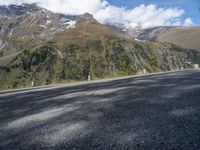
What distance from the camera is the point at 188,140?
6262 mm

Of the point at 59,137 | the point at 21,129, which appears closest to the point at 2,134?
the point at 21,129

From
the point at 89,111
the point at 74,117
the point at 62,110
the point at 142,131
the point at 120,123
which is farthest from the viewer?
the point at 62,110

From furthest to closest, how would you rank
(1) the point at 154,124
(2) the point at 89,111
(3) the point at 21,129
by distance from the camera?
(2) the point at 89,111 < (3) the point at 21,129 < (1) the point at 154,124

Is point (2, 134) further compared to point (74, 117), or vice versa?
point (74, 117)

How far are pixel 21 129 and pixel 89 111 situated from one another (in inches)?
95.3

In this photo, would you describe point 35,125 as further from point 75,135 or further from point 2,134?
point 75,135

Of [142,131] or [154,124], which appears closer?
[142,131]

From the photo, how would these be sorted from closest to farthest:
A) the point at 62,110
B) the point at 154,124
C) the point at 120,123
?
the point at 154,124
the point at 120,123
the point at 62,110

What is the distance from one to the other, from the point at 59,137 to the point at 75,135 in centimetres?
39

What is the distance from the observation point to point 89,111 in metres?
10.2

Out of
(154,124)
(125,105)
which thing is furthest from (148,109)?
(154,124)

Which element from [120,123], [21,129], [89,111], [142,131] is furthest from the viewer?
[89,111]

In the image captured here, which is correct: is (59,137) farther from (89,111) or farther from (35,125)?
(89,111)

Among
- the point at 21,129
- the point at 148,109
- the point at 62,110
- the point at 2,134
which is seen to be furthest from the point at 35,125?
the point at 148,109
